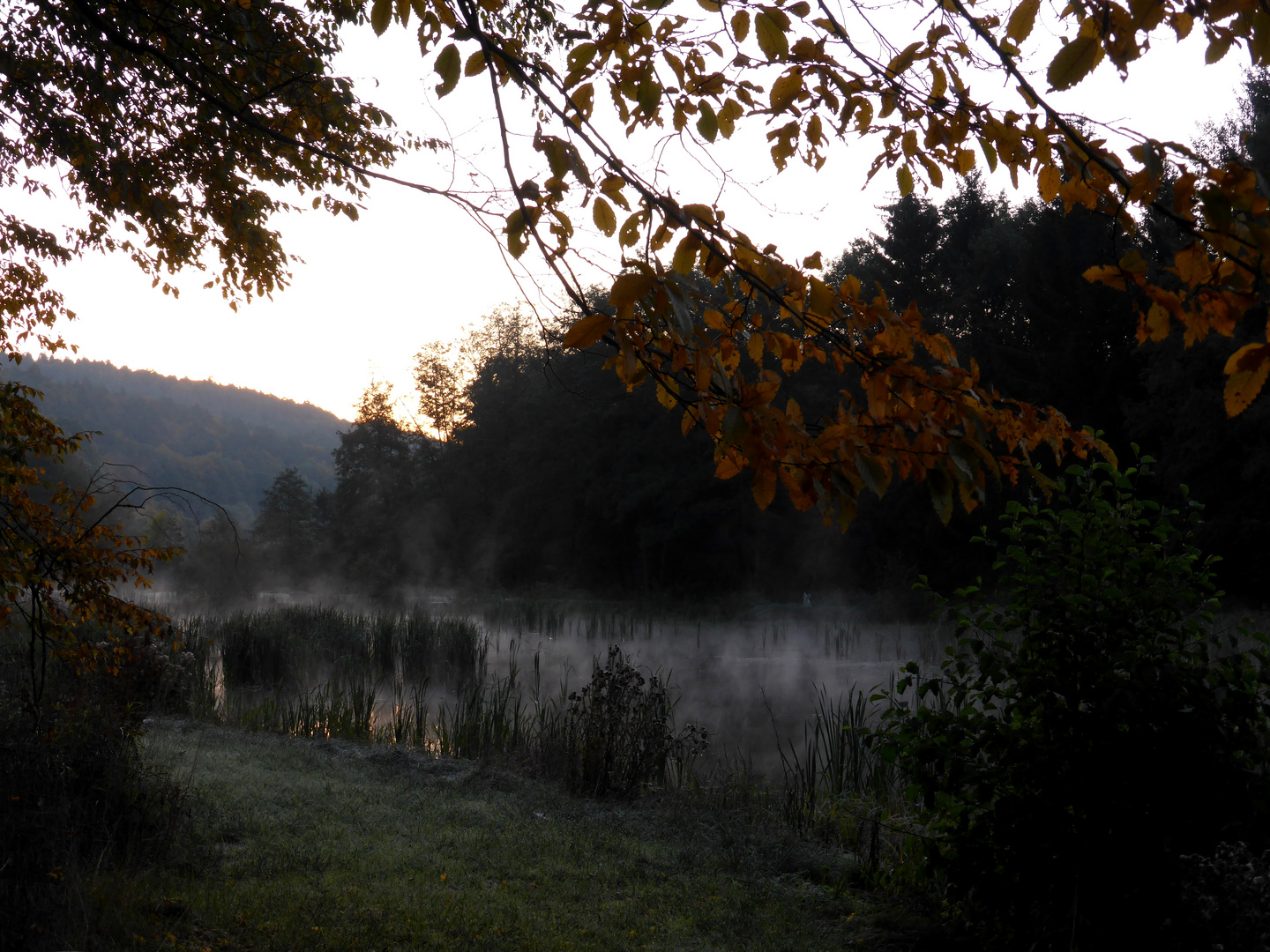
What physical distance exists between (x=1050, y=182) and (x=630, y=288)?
1148mm

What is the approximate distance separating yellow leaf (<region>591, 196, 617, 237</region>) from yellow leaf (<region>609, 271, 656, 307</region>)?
350 millimetres

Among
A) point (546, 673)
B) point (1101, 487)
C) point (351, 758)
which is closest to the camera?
point (1101, 487)

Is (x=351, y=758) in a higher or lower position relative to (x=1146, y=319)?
lower

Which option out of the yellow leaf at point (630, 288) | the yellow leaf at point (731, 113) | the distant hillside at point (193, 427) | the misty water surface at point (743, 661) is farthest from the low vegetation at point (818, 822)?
the distant hillside at point (193, 427)

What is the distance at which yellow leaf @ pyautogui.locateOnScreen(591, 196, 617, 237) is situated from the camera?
64.9 inches

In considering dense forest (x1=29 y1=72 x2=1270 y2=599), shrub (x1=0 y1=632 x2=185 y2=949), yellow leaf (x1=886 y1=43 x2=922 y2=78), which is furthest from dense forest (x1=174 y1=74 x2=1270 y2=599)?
shrub (x1=0 y1=632 x2=185 y2=949)

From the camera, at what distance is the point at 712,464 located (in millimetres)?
25078

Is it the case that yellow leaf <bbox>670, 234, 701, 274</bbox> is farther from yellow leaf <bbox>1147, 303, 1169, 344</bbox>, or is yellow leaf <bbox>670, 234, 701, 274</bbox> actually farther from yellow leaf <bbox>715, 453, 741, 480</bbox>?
yellow leaf <bbox>1147, 303, 1169, 344</bbox>

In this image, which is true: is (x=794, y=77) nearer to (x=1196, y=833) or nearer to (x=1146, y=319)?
(x=1146, y=319)

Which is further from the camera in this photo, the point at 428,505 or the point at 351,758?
the point at 428,505

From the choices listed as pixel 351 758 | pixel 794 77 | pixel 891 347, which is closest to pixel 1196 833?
pixel 891 347

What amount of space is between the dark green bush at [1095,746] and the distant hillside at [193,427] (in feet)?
162

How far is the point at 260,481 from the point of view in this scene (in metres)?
63.1

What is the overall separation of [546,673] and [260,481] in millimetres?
59972
